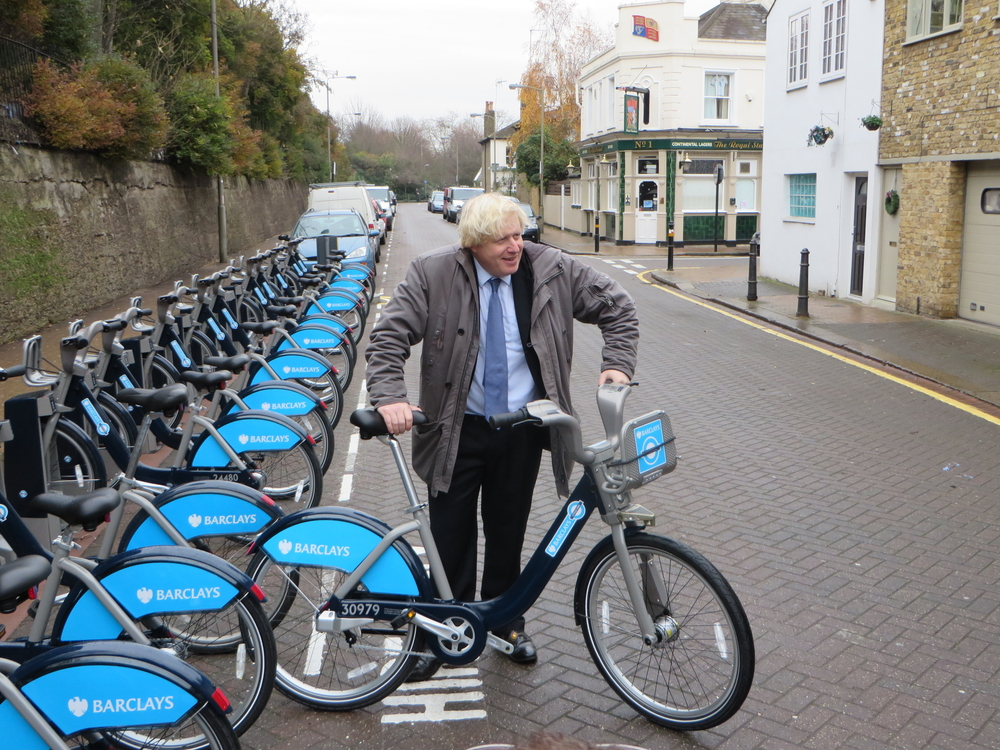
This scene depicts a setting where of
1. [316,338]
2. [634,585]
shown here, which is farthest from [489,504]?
[316,338]

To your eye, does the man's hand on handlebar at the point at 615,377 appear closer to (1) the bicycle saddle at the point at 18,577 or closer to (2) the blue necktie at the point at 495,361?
(2) the blue necktie at the point at 495,361

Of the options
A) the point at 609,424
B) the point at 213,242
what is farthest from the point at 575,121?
the point at 609,424

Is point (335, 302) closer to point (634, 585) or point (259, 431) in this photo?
point (259, 431)

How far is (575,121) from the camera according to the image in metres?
53.4

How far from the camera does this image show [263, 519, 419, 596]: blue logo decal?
354 cm

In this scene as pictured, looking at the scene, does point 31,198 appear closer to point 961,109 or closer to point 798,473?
point 798,473

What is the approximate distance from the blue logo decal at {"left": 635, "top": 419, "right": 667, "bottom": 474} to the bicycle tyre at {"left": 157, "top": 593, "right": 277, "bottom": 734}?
140 centimetres

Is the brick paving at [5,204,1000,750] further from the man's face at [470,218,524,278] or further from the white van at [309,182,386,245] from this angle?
the white van at [309,182,386,245]

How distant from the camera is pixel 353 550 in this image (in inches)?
140

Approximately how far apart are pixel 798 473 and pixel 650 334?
710 cm

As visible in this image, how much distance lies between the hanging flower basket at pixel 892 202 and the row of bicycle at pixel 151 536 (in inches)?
429

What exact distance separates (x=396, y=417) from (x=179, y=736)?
1.25 m

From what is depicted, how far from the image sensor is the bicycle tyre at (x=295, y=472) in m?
5.57

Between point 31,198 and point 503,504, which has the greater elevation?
point 31,198
